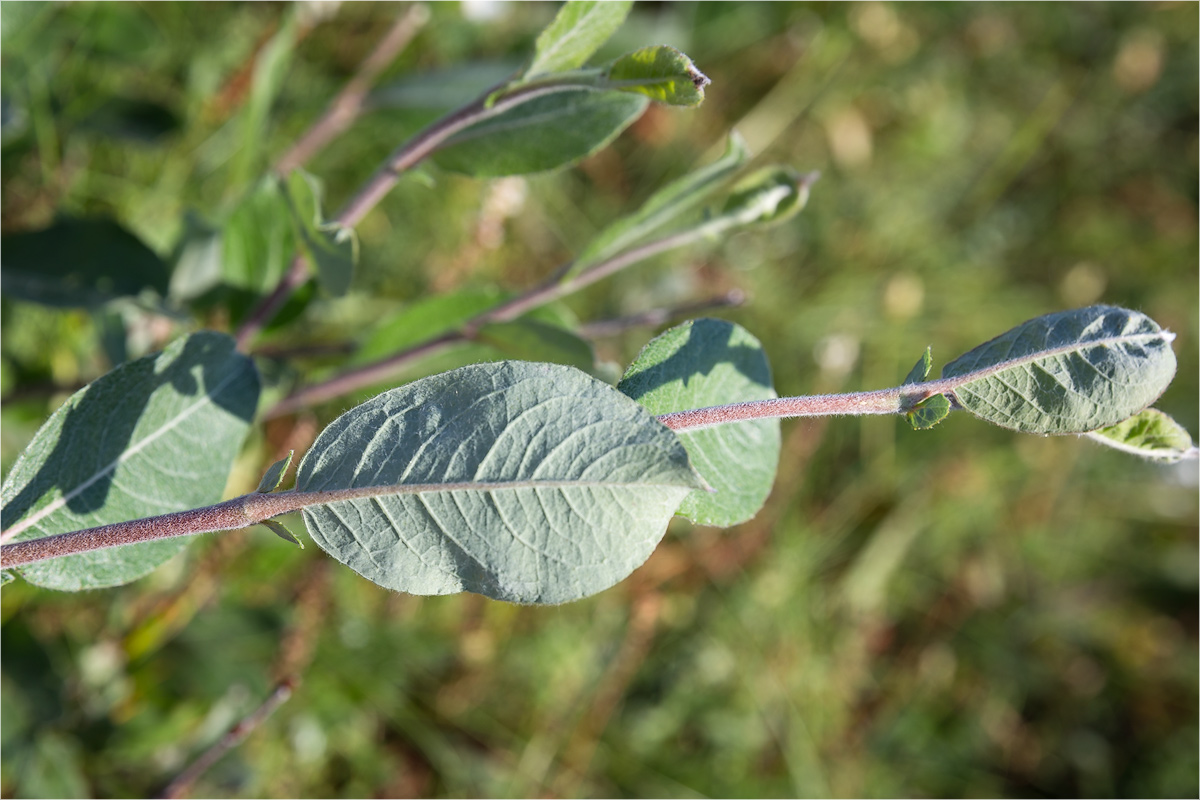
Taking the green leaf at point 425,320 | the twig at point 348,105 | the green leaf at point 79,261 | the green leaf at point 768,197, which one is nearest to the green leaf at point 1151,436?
the green leaf at point 768,197

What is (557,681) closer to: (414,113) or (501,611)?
(501,611)

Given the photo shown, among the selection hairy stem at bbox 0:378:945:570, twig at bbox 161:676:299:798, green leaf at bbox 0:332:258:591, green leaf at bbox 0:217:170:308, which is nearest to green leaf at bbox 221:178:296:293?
green leaf at bbox 0:217:170:308

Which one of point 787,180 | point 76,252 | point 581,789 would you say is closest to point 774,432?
point 787,180

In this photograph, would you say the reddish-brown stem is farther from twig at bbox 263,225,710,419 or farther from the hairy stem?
the hairy stem

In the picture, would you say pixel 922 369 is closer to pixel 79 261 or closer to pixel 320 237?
pixel 320 237

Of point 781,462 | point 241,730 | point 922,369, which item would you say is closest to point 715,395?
point 922,369

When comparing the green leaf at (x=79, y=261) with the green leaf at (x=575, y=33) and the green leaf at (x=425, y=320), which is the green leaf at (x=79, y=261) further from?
the green leaf at (x=575, y=33)
